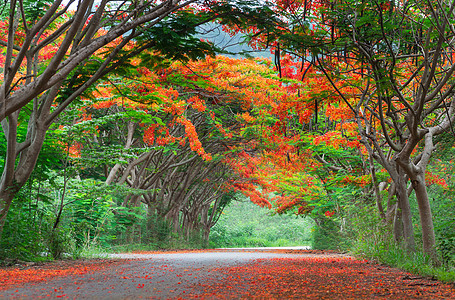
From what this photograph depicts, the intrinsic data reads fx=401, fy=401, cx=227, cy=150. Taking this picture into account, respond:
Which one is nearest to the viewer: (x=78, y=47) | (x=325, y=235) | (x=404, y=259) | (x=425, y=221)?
(x=78, y=47)

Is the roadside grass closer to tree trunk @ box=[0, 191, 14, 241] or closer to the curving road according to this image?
the curving road

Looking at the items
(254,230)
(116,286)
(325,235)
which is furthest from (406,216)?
(254,230)

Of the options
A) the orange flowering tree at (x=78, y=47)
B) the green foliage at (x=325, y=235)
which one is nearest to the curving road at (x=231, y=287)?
the orange flowering tree at (x=78, y=47)

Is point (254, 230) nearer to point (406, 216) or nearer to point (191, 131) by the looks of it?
point (191, 131)

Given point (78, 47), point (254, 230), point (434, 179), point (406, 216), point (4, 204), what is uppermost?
point (78, 47)

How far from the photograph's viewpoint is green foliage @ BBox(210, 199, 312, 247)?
127 ft

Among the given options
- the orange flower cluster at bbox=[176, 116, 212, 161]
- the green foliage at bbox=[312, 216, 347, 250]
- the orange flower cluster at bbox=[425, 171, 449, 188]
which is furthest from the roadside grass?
the green foliage at bbox=[312, 216, 347, 250]

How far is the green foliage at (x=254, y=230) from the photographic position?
38.8 metres

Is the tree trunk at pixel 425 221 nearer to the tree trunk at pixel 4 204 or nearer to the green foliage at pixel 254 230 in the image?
the tree trunk at pixel 4 204

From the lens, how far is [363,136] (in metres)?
9.12

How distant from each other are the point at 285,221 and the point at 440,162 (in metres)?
46.7

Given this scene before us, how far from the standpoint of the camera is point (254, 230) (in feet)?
157

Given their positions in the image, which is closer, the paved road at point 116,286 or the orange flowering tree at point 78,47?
the paved road at point 116,286

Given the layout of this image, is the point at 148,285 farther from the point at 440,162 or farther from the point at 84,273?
the point at 440,162
